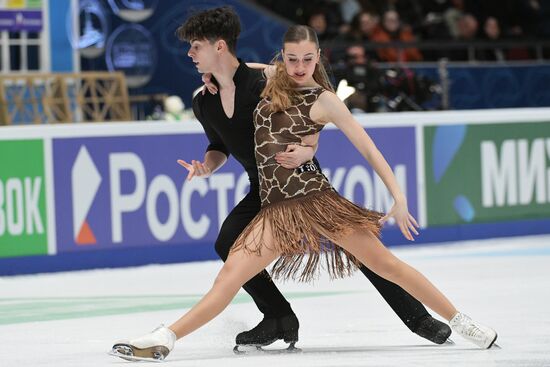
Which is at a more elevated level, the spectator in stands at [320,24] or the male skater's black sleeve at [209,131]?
the spectator in stands at [320,24]

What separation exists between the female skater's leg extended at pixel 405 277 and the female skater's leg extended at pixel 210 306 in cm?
30

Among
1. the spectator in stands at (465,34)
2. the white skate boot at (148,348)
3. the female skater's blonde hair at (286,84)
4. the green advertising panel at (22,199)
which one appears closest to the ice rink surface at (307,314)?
the white skate boot at (148,348)

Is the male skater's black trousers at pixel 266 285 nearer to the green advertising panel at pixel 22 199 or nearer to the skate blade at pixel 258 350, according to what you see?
the skate blade at pixel 258 350

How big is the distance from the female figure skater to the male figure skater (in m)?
0.13

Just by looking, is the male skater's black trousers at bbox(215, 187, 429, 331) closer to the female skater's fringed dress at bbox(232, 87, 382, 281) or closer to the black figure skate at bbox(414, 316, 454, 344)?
the black figure skate at bbox(414, 316, 454, 344)

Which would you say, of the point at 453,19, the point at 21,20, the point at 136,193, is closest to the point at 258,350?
the point at 136,193

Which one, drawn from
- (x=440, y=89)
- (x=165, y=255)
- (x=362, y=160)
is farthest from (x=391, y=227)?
(x=440, y=89)

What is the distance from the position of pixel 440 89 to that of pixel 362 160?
3.87 meters

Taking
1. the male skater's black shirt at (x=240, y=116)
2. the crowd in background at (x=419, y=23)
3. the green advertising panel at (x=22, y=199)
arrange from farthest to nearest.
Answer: the crowd in background at (x=419, y=23) → the green advertising panel at (x=22, y=199) → the male skater's black shirt at (x=240, y=116)

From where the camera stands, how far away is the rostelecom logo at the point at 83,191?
8.58m

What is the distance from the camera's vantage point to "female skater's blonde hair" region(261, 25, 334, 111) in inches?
193

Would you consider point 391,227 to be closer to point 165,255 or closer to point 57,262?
point 165,255

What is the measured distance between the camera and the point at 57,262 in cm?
855

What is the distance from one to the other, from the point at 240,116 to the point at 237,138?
3.5 inches
